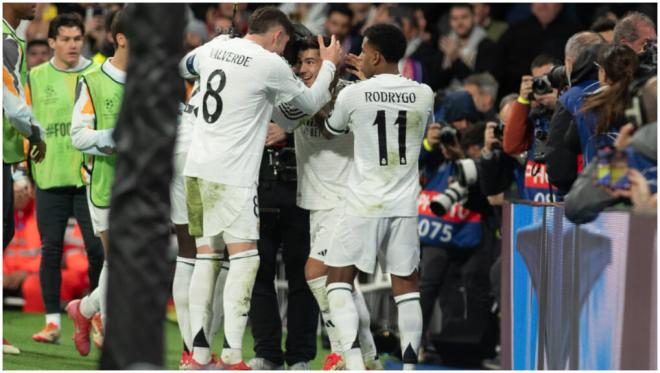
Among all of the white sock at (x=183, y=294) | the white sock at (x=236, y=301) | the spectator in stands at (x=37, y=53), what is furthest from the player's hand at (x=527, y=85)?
the spectator in stands at (x=37, y=53)

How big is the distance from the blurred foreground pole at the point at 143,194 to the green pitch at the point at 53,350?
10.6 feet

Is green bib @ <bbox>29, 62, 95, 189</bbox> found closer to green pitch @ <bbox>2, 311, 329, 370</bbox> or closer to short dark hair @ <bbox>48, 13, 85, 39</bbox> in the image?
short dark hair @ <bbox>48, 13, 85, 39</bbox>

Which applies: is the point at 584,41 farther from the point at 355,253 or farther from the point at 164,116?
the point at 164,116

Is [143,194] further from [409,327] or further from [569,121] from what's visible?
[409,327]

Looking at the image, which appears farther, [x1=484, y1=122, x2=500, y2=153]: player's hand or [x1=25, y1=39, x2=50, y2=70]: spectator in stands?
[x1=25, y1=39, x2=50, y2=70]: spectator in stands

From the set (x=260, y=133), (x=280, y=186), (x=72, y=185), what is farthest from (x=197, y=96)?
(x=72, y=185)

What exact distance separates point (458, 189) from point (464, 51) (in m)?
3.70

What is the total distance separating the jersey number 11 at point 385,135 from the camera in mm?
7242

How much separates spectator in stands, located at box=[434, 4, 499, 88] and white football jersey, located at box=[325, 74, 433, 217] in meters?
5.12

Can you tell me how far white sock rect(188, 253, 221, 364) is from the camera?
23.3ft

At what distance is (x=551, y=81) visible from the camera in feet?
25.4

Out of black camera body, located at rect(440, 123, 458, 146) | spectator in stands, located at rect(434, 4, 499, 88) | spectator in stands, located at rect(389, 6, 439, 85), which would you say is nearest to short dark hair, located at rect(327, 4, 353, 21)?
spectator in stands, located at rect(389, 6, 439, 85)

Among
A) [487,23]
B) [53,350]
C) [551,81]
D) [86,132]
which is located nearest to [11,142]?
[86,132]

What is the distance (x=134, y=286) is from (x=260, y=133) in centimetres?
349
